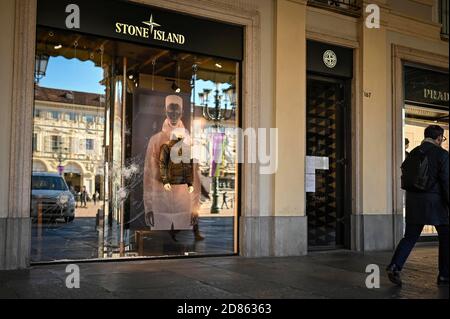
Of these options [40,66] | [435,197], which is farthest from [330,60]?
[40,66]

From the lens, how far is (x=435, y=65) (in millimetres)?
11906

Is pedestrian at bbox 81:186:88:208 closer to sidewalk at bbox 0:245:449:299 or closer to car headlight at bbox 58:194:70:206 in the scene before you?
car headlight at bbox 58:194:70:206

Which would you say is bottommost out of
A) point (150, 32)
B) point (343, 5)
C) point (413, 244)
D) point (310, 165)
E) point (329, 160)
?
point (413, 244)

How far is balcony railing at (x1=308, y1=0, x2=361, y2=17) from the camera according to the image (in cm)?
1027

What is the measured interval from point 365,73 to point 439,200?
4.72m

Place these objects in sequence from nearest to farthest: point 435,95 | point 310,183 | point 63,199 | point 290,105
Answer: point 63,199, point 290,105, point 310,183, point 435,95

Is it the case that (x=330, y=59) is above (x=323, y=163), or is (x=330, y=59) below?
above

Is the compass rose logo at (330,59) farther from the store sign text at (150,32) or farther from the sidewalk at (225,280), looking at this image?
the sidewalk at (225,280)

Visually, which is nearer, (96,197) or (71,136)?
(71,136)

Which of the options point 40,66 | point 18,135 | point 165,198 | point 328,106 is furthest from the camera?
point 328,106

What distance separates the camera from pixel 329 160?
10.4m

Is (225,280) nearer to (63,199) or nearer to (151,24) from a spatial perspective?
(63,199)

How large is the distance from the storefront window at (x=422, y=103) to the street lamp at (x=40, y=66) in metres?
7.30

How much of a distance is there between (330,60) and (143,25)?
152 inches
